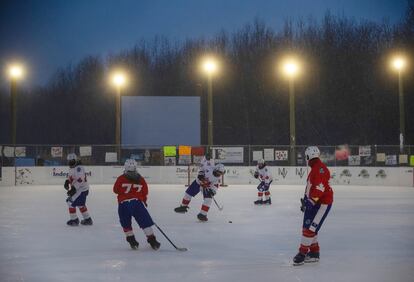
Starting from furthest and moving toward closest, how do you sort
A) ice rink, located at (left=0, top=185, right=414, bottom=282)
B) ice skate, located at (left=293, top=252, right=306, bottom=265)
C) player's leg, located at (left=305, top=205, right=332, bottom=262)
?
1. player's leg, located at (left=305, top=205, right=332, bottom=262)
2. ice skate, located at (left=293, top=252, right=306, bottom=265)
3. ice rink, located at (left=0, top=185, right=414, bottom=282)

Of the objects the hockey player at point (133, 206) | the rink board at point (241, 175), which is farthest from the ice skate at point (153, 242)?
the rink board at point (241, 175)

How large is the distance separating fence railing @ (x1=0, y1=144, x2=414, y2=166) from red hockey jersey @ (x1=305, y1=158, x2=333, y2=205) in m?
21.2

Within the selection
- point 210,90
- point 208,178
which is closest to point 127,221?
point 208,178

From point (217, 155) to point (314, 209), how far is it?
23.0 m

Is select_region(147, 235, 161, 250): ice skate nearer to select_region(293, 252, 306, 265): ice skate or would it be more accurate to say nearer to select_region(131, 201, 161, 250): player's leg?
select_region(131, 201, 161, 250): player's leg

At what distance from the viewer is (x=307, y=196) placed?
7.83 metres

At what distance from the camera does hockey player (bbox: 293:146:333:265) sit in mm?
7660

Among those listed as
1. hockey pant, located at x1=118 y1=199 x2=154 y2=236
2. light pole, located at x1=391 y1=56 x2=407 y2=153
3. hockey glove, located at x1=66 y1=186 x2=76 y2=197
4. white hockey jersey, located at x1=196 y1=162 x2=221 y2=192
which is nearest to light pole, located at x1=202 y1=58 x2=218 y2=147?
light pole, located at x1=391 y1=56 x2=407 y2=153

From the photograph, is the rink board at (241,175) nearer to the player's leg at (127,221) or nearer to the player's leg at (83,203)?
the player's leg at (83,203)

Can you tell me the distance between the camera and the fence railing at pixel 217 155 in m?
29.6

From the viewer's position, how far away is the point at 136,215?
8.88 m

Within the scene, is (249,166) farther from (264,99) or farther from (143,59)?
(143,59)

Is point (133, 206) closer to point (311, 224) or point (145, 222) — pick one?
point (145, 222)

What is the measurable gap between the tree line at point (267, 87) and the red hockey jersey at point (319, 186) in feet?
Result: 128
